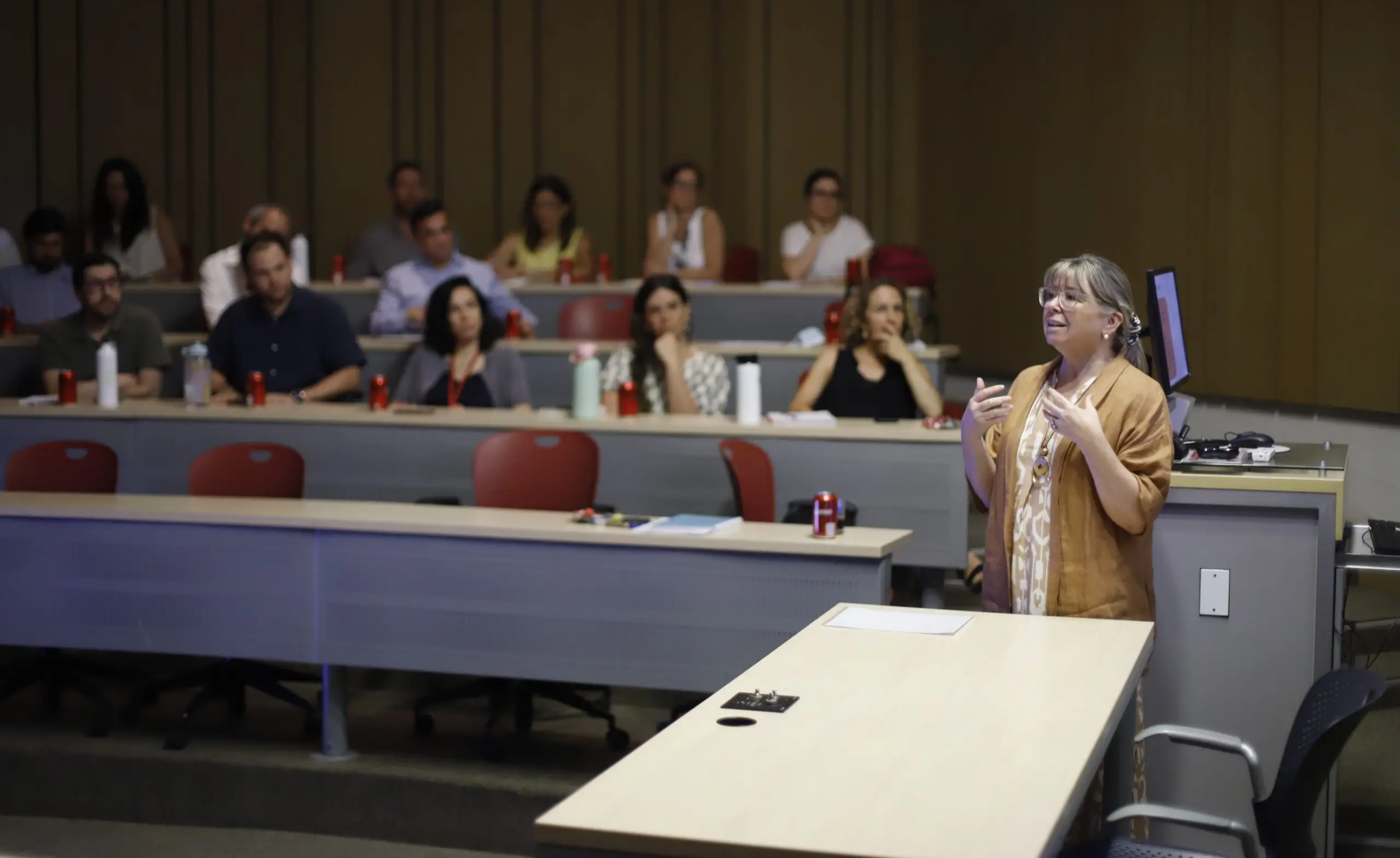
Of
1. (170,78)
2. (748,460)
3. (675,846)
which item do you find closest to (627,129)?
(170,78)

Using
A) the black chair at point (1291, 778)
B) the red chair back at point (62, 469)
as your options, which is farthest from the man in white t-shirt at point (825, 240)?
the black chair at point (1291, 778)

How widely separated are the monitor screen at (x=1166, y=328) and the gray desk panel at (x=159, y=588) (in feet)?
7.43

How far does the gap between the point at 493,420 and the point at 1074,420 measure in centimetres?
294

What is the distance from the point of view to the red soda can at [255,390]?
5875mm

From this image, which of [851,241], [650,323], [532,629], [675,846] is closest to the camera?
[675,846]

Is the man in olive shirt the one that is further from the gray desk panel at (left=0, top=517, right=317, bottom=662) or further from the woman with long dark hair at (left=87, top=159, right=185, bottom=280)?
the woman with long dark hair at (left=87, top=159, right=185, bottom=280)

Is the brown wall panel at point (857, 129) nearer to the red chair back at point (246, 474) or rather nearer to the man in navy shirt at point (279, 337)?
the man in navy shirt at point (279, 337)

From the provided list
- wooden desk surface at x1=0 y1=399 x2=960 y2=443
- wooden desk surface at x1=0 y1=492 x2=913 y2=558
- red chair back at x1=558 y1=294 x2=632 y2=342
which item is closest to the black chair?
wooden desk surface at x1=0 y1=492 x2=913 y2=558

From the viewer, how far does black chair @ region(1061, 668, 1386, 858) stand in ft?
7.90

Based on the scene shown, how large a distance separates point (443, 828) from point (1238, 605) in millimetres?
2111

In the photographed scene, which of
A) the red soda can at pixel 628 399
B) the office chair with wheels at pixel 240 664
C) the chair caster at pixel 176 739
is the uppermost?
the red soda can at pixel 628 399

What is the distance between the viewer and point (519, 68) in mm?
10336

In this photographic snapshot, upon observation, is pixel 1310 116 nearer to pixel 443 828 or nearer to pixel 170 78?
pixel 443 828

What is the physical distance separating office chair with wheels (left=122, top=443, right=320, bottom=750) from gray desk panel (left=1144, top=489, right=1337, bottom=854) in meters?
2.46
